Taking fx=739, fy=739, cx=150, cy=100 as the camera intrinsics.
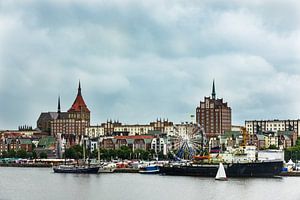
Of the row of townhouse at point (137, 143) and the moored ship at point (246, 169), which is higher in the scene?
the row of townhouse at point (137, 143)

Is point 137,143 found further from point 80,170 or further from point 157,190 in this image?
point 157,190

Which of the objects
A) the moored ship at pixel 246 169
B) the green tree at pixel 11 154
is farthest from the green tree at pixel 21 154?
the moored ship at pixel 246 169

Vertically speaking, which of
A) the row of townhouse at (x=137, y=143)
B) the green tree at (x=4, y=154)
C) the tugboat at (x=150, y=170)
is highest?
the row of townhouse at (x=137, y=143)

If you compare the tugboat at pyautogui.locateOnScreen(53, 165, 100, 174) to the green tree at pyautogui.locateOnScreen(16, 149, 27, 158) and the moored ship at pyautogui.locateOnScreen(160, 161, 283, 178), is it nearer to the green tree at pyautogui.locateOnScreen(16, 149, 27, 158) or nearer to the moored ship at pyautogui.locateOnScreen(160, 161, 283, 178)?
the moored ship at pyautogui.locateOnScreen(160, 161, 283, 178)

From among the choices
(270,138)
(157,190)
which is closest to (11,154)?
(270,138)

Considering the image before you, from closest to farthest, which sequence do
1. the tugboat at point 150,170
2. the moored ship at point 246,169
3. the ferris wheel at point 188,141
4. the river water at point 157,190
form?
the river water at point 157,190
the moored ship at point 246,169
the tugboat at point 150,170
the ferris wheel at point 188,141

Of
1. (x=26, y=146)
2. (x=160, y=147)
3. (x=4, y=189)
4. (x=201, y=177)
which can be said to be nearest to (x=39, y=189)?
(x=4, y=189)

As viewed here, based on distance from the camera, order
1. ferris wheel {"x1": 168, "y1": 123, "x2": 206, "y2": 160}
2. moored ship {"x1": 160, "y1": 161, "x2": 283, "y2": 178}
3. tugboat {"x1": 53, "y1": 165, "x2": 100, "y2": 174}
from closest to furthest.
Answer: moored ship {"x1": 160, "y1": 161, "x2": 283, "y2": 178}, tugboat {"x1": 53, "y1": 165, "x2": 100, "y2": 174}, ferris wheel {"x1": 168, "y1": 123, "x2": 206, "y2": 160}

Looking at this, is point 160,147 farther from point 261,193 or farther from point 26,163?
point 261,193

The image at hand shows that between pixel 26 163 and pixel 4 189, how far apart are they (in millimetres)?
80045

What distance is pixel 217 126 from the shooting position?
18462cm

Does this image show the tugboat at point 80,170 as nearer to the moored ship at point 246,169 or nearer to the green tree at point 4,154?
the moored ship at point 246,169

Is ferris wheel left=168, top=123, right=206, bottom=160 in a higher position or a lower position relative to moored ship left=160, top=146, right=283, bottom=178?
higher

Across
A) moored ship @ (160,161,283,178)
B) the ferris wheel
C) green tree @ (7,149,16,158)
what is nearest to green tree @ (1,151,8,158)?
green tree @ (7,149,16,158)
